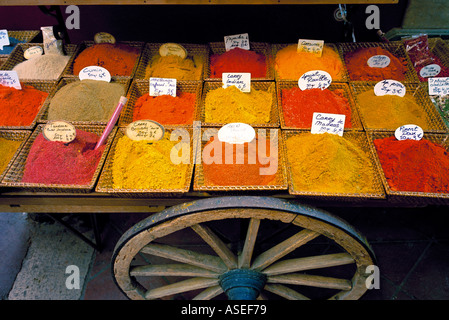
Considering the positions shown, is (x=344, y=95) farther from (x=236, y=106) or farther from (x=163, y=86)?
(x=163, y=86)

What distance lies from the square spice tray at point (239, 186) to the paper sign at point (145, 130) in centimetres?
17

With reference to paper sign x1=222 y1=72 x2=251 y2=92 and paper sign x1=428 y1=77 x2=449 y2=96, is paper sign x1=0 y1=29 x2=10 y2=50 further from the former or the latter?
paper sign x1=428 y1=77 x2=449 y2=96

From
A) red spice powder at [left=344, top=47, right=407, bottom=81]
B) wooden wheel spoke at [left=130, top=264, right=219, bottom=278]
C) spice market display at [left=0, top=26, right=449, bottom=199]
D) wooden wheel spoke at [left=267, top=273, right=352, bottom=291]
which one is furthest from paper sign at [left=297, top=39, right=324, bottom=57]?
wooden wheel spoke at [left=130, top=264, right=219, bottom=278]

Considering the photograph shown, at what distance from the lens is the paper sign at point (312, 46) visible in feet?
5.56

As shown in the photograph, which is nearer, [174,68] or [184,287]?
[184,287]

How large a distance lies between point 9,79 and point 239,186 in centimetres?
133

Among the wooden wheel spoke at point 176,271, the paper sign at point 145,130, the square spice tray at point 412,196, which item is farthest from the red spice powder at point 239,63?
the wooden wheel spoke at point 176,271

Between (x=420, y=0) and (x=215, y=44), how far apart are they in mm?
1374

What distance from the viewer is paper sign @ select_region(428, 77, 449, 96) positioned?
1572 millimetres

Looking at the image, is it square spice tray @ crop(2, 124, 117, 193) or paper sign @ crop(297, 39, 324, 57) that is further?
paper sign @ crop(297, 39, 324, 57)

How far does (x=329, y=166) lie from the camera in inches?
45.8

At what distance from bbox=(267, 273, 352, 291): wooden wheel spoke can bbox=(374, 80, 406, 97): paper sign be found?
952 mm

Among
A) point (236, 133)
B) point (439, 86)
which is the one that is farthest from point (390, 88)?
point (236, 133)

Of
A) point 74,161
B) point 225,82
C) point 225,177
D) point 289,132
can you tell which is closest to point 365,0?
point 289,132
